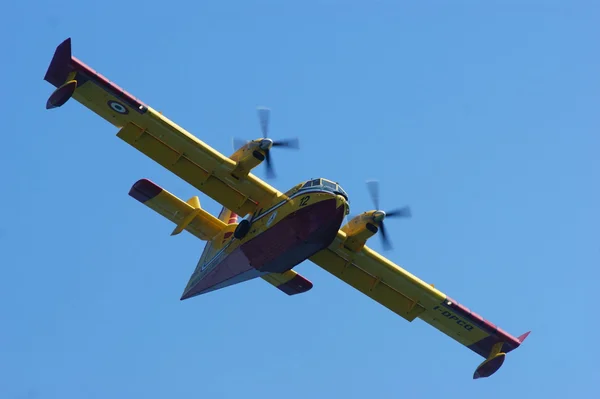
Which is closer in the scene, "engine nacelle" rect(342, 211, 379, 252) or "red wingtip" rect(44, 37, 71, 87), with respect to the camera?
"red wingtip" rect(44, 37, 71, 87)

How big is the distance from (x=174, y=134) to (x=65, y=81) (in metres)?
4.07

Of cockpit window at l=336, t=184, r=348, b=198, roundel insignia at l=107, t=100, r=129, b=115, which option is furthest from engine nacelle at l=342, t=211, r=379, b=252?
roundel insignia at l=107, t=100, r=129, b=115

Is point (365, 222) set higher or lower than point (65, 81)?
lower

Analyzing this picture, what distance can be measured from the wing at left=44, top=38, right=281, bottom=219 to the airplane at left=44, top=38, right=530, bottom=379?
0.11ft

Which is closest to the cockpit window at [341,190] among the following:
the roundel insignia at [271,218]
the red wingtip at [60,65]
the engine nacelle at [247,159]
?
the roundel insignia at [271,218]

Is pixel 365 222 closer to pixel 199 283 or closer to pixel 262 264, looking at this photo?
pixel 262 264

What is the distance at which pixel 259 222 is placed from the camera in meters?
34.0

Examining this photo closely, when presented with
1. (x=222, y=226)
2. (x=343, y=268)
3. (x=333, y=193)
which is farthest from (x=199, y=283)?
→ (x=333, y=193)

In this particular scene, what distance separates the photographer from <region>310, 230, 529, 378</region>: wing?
36188 mm

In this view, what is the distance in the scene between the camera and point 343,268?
3650 centimetres

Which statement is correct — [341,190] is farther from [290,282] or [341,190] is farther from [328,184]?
[290,282]

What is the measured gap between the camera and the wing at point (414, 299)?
119ft

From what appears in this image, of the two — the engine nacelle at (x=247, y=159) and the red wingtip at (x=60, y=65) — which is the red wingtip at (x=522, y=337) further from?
the red wingtip at (x=60, y=65)

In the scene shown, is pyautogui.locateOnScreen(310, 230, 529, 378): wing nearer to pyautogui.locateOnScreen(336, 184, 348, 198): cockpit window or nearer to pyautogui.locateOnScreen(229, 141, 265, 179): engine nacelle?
pyautogui.locateOnScreen(336, 184, 348, 198): cockpit window
